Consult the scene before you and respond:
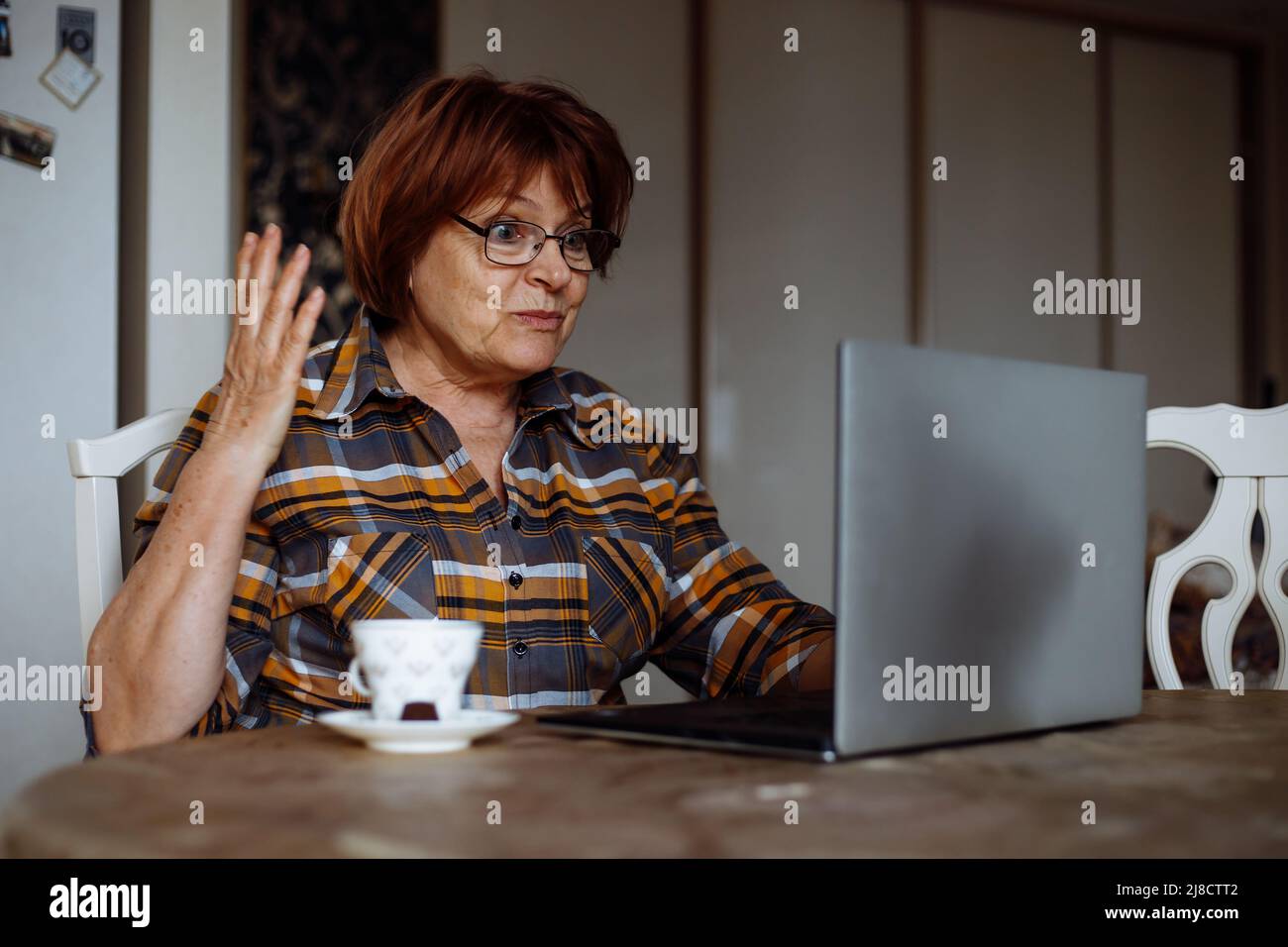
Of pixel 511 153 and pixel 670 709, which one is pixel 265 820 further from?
pixel 511 153

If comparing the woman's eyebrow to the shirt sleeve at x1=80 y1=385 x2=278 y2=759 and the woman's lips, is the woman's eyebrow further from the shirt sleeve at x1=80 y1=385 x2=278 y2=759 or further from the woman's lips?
the shirt sleeve at x1=80 y1=385 x2=278 y2=759

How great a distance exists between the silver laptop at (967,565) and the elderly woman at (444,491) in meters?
0.35

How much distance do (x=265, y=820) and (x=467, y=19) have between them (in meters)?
3.89

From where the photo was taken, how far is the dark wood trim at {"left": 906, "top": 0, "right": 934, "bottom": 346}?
4684 millimetres

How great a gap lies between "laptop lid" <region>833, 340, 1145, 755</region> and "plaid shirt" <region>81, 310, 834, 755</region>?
0.40 m

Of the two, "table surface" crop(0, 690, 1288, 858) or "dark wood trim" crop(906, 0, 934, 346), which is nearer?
"table surface" crop(0, 690, 1288, 858)

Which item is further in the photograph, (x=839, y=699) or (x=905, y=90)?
(x=905, y=90)

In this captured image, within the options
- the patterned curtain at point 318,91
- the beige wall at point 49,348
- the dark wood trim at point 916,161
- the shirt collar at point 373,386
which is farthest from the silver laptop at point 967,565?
the dark wood trim at point 916,161

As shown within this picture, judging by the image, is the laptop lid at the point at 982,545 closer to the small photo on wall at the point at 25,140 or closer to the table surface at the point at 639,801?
the table surface at the point at 639,801

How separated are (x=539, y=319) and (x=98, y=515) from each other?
1.69 feet

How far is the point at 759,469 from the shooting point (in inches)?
176

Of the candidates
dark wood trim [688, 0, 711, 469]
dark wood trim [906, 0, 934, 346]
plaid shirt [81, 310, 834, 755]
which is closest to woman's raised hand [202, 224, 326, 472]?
plaid shirt [81, 310, 834, 755]

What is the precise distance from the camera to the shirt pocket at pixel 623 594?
139 centimetres
